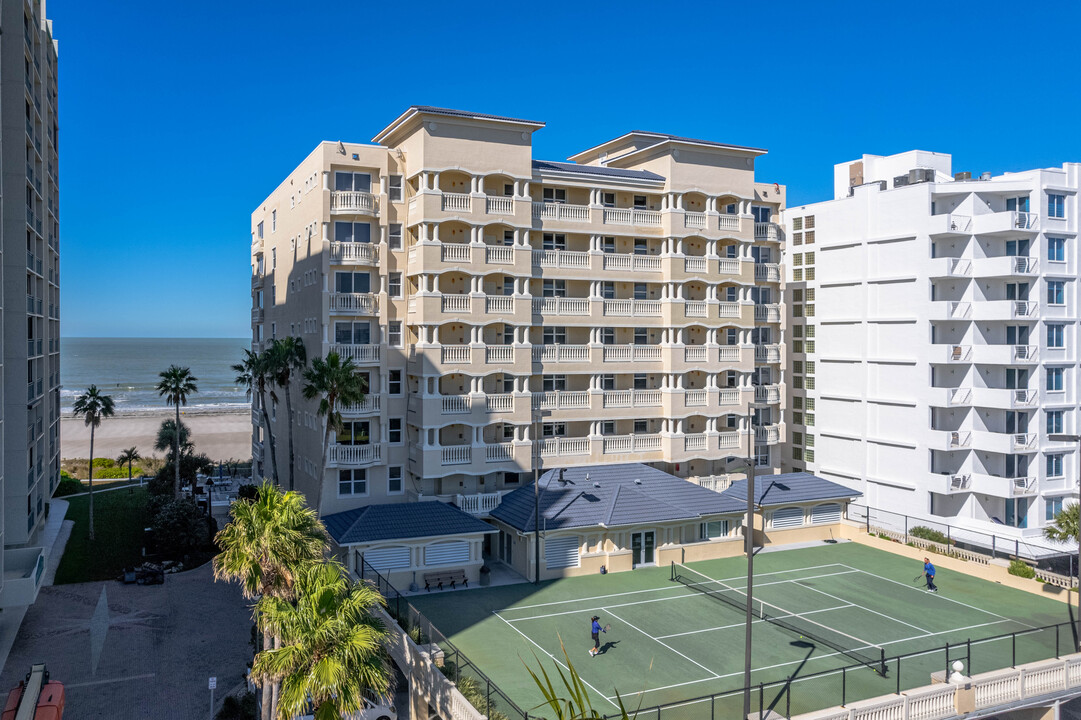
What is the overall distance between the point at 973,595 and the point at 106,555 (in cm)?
4883

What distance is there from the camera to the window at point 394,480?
155 feet

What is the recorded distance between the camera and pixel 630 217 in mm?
51562

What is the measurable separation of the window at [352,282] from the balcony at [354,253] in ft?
3.12

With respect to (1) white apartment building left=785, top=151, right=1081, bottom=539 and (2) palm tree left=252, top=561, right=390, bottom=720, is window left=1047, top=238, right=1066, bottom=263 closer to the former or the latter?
(1) white apartment building left=785, top=151, right=1081, bottom=539

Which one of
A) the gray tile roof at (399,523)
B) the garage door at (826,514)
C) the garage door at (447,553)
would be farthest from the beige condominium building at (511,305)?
the garage door at (826,514)

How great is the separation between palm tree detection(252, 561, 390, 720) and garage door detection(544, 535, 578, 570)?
21093 mm

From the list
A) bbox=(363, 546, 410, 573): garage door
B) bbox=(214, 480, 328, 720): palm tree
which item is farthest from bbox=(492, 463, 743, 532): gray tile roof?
bbox=(214, 480, 328, 720): palm tree

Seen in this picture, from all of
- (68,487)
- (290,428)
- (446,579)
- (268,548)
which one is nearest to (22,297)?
(290,428)

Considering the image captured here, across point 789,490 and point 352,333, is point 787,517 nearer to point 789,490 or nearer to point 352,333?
point 789,490

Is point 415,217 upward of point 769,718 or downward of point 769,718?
upward

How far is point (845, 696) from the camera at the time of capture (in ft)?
90.2

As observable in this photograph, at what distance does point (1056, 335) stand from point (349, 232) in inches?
1794

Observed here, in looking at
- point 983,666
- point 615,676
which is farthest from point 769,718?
point 983,666

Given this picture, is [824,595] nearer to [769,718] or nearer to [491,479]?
[769,718]
